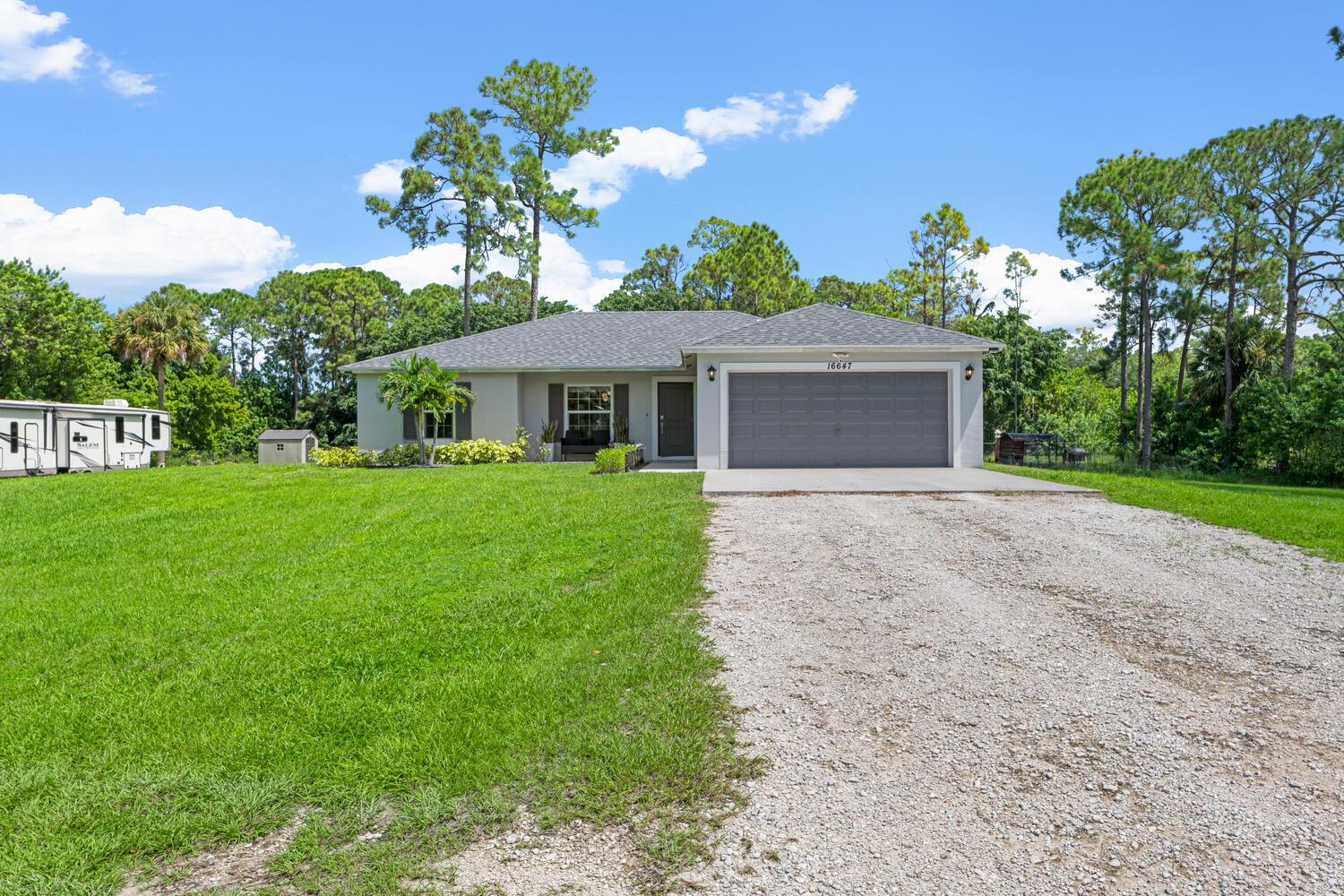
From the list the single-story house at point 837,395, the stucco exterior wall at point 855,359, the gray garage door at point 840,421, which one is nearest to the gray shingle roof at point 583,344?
the stucco exterior wall at point 855,359

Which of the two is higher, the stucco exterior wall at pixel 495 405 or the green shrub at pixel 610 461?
the stucco exterior wall at pixel 495 405

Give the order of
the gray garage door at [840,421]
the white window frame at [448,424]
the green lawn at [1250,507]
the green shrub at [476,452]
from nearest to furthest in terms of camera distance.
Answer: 1. the green lawn at [1250,507]
2. the gray garage door at [840,421]
3. the green shrub at [476,452]
4. the white window frame at [448,424]

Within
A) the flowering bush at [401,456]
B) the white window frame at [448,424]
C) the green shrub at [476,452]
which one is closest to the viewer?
the green shrub at [476,452]

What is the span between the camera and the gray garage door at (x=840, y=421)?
566 inches

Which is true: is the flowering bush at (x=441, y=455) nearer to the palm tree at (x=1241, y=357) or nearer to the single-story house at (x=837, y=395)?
the single-story house at (x=837, y=395)

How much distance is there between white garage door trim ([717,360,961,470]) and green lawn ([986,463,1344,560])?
6.05ft

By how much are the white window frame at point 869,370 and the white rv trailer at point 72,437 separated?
15181mm

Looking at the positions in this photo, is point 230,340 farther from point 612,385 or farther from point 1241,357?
point 1241,357

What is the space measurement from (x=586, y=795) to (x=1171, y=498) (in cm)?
997

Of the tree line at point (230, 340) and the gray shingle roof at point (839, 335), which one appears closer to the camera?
the gray shingle roof at point (839, 335)

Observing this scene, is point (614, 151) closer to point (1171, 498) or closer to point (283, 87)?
point (283, 87)

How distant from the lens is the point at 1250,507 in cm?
930

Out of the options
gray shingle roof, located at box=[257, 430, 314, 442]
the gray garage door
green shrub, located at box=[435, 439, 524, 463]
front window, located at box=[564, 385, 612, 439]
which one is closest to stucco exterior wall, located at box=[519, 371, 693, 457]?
front window, located at box=[564, 385, 612, 439]

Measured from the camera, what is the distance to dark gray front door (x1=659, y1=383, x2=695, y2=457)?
18.1 meters
